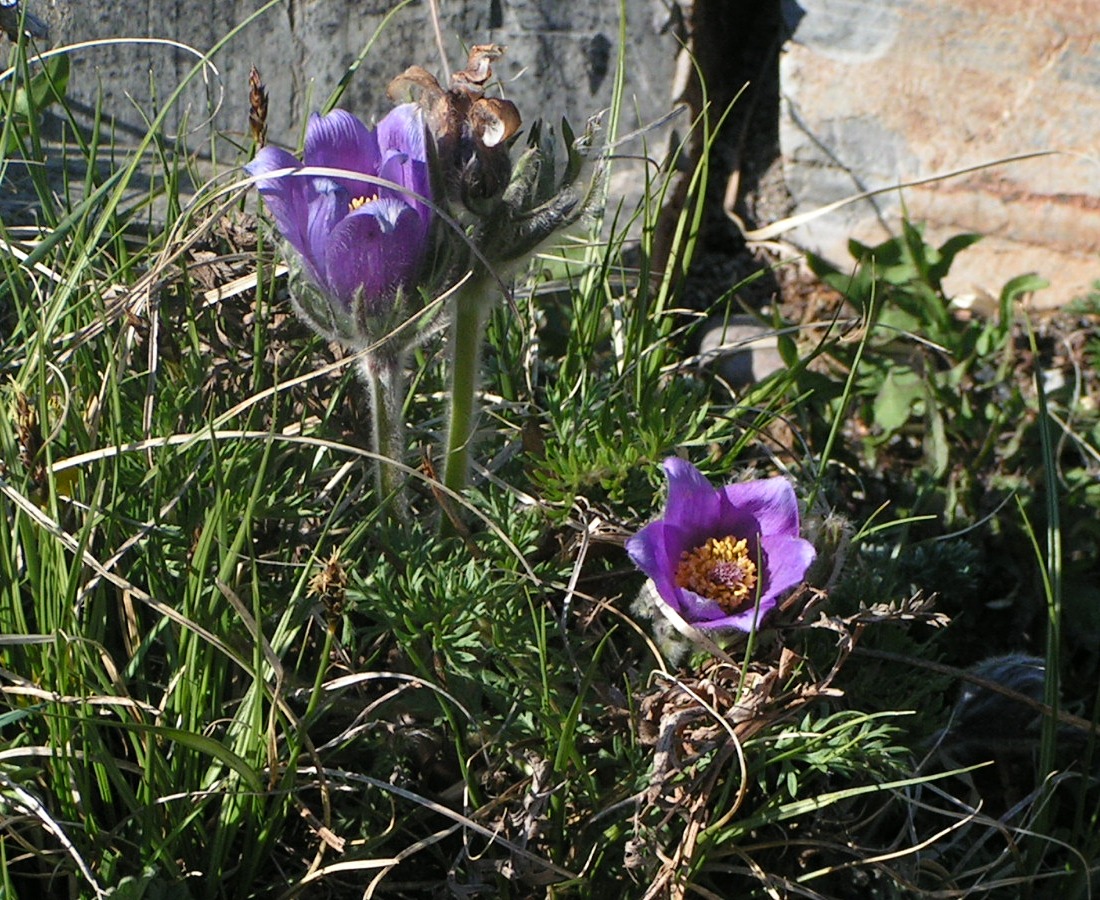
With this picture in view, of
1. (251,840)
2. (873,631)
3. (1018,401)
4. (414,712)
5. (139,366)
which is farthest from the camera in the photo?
(1018,401)

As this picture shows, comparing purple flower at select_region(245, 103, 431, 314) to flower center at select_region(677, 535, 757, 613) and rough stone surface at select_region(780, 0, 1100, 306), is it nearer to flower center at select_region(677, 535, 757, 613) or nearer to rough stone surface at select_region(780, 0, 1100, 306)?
flower center at select_region(677, 535, 757, 613)

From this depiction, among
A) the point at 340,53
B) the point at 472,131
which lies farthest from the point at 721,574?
the point at 340,53


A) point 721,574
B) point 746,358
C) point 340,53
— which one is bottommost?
point 746,358

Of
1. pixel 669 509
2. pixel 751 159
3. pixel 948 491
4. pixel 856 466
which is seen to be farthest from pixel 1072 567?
pixel 751 159

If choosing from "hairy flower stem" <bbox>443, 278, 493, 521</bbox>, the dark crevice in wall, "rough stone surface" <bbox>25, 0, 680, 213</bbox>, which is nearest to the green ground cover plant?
"hairy flower stem" <bbox>443, 278, 493, 521</bbox>

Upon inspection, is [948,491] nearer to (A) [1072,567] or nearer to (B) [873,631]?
(A) [1072,567]

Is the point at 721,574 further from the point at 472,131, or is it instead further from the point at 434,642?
the point at 472,131

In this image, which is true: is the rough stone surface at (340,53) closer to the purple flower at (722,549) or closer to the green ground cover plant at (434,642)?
the green ground cover plant at (434,642)
